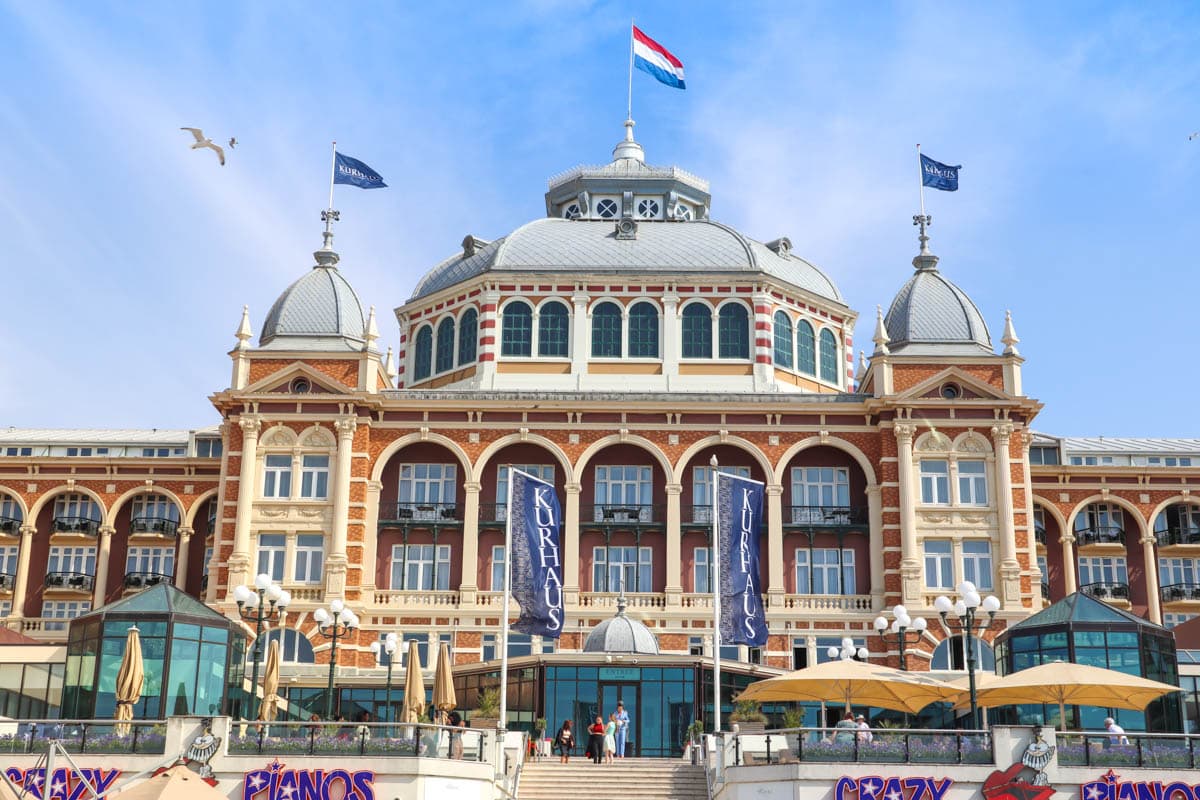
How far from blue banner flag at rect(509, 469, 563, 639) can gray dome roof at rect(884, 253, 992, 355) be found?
2184 cm

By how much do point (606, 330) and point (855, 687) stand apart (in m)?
30.0

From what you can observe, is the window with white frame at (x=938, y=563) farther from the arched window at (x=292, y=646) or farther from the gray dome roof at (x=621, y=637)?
the arched window at (x=292, y=646)

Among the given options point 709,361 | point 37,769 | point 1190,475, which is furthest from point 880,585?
point 37,769

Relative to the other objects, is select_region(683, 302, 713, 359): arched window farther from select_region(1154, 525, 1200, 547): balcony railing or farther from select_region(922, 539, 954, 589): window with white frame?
select_region(1154, 525, 1200, 547): balcony railing

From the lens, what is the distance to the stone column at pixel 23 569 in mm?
68375

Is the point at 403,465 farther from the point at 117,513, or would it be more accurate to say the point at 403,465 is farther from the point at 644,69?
the point at 644,69

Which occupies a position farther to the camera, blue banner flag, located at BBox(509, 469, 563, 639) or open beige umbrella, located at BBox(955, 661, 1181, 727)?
blue banner flag, located at BBox(509, 469, 563, 639)

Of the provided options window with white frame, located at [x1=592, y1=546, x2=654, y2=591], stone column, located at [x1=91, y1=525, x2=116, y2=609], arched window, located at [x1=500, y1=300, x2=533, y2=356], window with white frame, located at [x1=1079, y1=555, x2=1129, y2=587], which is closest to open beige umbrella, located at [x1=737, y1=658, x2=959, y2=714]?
window with white frame, located at [x1=592, y1=546, x2=654, y2=591]

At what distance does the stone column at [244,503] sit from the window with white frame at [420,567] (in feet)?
19.2

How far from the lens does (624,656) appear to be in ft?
171

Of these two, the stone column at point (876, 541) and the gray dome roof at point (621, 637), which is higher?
the stone column at point (876, 541)

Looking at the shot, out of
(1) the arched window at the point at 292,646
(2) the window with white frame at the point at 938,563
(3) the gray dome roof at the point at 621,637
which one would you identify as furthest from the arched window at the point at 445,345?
(2) the window with white frame at the point at 938,563

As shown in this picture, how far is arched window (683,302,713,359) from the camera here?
68.1 metres

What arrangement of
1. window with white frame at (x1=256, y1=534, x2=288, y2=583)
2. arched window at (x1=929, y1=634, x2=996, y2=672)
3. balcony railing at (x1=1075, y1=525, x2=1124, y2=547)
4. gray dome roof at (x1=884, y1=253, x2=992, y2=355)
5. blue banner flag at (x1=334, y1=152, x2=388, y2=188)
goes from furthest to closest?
balcony railing at (x1=1075, y1=525, x2=1124, y2=547) → blue banner flag at (x1=334, y1=152, x2=388, y2=188) → gray dome roof at (x1=884, y1=253, x2=992, y2=355) → window with white frame at (x1=256, y1=534, x2=288, y2=583) → arched window at (x1=929, y1=634, x2=996, y2=672)
